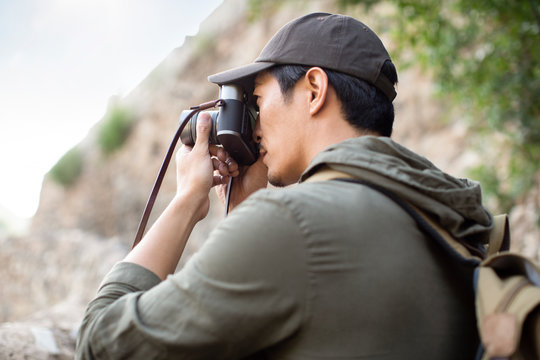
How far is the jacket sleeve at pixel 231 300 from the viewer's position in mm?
750

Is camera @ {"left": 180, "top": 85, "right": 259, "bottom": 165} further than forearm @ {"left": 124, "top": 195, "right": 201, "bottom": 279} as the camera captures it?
Yes

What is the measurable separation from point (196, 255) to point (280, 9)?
1091cm

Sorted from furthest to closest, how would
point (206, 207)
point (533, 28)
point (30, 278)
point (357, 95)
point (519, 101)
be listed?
point (30, 278)
point (519, 101)
point (533, 28)
point (206, 207)
point (357, 95)

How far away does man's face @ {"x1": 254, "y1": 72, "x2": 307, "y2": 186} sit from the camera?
1246 millimetres

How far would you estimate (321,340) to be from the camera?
78 centimetres

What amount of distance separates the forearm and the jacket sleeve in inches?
9.7

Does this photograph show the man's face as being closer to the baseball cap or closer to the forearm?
the baseball cap

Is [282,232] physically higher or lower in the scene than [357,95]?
lower

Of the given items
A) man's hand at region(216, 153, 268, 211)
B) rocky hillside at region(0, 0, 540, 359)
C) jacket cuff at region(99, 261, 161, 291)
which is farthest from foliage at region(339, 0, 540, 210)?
jacket cuff at region(99, 261, 161, 291)

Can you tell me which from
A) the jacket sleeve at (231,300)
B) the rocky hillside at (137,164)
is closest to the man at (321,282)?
the jacket sleeve at (231,300)

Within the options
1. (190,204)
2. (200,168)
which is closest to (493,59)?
(200,168)

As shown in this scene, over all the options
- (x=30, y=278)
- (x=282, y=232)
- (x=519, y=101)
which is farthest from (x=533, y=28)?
(x=30, y=278)

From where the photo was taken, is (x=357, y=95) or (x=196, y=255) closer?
(x=196, y=255)

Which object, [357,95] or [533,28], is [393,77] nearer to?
[357,95]
